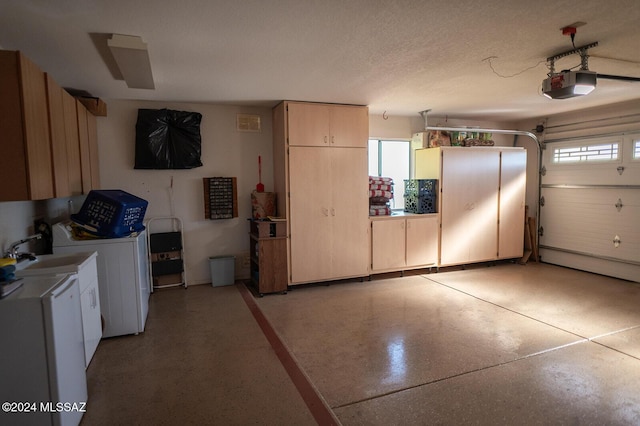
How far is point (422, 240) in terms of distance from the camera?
216 inches

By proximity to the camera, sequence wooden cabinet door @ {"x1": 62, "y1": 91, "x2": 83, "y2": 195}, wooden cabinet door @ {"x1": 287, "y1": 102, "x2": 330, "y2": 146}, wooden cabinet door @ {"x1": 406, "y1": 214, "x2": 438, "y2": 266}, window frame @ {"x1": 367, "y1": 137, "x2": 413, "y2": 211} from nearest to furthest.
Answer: wooden cabinet door @ {"x1": 62, "y1": 91, "x2": 83, "y2": 195}, wooden cabinet door @ {"x1": 287, "y1": 102, "x2": 330, "y2": 146}, wooden cabinet door @ {"x1": 406, "y1": 214, "x2": 438, "y2": 266}, window frame @ {"x1": 367, "y1": 137, "x2": 413, "y2": 211}

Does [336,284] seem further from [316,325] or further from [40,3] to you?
[40,3]

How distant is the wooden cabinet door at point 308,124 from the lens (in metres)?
4.64

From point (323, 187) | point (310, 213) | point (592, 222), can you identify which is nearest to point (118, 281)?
point (310, 213)

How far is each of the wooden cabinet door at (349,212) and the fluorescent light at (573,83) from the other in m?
2.45

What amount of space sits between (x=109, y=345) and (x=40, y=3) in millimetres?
2731

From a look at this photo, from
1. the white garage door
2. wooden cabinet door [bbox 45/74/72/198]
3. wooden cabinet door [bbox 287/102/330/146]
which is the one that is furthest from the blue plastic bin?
the white garage door

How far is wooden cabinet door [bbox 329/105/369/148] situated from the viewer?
15.9 ft

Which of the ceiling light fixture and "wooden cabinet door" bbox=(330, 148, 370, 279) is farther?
"wooden cabinet door" bbox=(330, 148, 370, 279)

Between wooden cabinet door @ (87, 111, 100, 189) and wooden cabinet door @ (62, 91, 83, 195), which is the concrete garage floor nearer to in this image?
wooden cabinet door @ (62, 91, 83, 195)

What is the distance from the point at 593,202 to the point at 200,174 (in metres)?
6.00

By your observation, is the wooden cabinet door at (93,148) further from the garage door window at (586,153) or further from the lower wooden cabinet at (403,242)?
the garage door window at (586,153)

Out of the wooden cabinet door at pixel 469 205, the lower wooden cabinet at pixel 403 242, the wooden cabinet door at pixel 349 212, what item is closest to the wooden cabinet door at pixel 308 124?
the wooden cabinet door at pixel 349 212

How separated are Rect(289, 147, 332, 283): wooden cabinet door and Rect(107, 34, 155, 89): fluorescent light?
194 cm
